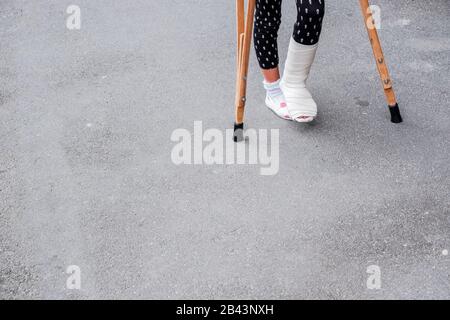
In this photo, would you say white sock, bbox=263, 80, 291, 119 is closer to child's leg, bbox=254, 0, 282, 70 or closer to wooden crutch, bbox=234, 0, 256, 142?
child's leg, bbox=254, 0, 282, 70

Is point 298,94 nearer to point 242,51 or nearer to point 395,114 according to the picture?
point 242,51

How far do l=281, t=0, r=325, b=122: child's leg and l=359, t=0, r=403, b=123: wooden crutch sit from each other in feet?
0.85

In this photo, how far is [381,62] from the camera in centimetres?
348

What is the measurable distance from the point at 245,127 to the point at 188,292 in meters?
1.28

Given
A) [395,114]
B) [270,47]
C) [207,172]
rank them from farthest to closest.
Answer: [395,114] < [270,47] < [207,172]

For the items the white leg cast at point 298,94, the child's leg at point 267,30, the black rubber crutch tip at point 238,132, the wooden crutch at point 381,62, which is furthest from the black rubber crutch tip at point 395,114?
the black rubber crutch tip at point 238,132

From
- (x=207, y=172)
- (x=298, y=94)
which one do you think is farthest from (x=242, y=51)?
(x=207, y=172)

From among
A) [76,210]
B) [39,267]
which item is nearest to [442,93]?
[76,210]

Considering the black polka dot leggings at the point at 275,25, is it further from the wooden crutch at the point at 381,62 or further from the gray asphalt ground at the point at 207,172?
the gray asphalt ground at the point at 207,172

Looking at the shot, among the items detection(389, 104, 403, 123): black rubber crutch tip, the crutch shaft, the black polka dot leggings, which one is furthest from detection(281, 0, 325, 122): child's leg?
detection(389, 104, 403, 123): black rubber crutch tip

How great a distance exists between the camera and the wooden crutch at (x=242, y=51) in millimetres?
3258

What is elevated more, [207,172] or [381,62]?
[381,62]

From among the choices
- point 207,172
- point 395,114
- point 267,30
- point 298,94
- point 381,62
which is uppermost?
point 267,30

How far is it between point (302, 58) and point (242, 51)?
13.3 inches
